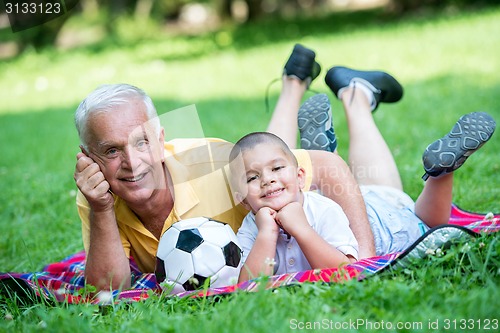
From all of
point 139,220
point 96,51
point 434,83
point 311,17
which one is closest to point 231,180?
point 139,220

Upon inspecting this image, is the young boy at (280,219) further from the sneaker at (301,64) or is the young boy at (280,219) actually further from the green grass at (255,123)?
the sneaker at (301,64)

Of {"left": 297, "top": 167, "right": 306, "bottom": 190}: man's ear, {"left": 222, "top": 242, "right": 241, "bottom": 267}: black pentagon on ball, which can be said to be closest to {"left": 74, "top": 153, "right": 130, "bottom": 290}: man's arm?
{"left": 222, "top": 242, "right": 241, "bottom": 267}: black pentagon on ball

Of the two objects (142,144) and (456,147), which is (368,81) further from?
(142,144)

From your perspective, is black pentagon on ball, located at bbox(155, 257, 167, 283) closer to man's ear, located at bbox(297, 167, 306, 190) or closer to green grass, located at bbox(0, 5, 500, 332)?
green grass, located at bbox(0, 5, 500, 332)

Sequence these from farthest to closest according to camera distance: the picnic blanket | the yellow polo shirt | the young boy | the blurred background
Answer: the blurred background
the yellow polo shirt
the young boy
the picnic blanket

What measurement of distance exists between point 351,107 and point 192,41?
1202cm

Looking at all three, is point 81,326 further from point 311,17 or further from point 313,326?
point 311,17

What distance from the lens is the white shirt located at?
9.92 feet

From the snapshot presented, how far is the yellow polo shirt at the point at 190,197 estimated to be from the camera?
10.7 feet

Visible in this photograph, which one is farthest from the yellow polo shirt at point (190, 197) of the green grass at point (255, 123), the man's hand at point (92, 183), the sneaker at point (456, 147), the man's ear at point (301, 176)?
the sneaker at point (456, 147)

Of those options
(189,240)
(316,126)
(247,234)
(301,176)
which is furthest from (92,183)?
(316,126)

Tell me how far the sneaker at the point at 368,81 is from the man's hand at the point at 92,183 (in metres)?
2.11

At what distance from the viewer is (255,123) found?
23.3 feet

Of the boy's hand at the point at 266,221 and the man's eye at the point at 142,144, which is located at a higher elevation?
the man's eye at the point at 142,144
